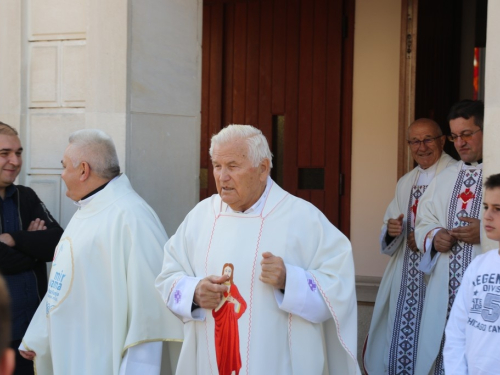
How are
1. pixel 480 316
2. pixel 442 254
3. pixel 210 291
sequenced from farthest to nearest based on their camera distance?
pixel 442 254, pixel 210 291, pixel 480 316

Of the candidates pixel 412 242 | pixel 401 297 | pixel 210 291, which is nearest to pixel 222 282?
pixel 210 291

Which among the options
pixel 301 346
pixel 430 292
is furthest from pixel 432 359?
pixel 301 346

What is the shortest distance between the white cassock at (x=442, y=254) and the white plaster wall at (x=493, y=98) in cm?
96

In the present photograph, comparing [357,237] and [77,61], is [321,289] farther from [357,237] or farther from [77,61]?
[357,237]

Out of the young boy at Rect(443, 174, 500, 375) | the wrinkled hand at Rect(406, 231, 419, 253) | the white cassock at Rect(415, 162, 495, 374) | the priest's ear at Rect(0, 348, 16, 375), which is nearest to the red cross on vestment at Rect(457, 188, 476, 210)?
the white cassock at Rect(415, 162, 495, 374)

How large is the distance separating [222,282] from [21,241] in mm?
1623

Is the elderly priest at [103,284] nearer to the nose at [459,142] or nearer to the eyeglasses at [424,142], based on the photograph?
the nose at [459,142]

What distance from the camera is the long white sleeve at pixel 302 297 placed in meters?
3.53

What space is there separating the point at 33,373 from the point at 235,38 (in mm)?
4020

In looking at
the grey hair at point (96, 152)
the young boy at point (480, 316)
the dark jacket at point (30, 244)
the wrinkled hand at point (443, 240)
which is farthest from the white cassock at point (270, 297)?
the wrinkled hand at point (443, 240)

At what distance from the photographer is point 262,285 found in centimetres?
368

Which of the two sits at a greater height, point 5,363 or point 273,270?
point 5,363

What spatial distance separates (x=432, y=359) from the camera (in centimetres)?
520

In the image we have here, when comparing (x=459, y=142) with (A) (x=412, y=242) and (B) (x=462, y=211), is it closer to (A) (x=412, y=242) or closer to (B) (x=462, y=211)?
(B) (x=462, y=211)
